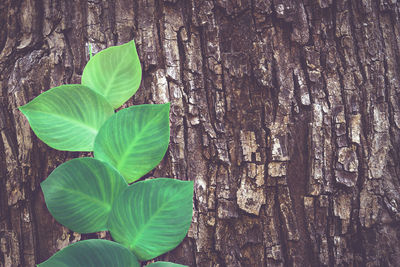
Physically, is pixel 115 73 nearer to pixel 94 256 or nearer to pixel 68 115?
pixel 68 115

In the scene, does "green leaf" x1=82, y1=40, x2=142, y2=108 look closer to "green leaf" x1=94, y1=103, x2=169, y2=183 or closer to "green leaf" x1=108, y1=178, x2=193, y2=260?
"green leaf" x1=94, y1=103, x2=169, y2=183

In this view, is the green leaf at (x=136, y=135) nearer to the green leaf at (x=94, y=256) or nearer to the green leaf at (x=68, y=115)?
the green leaf at (x=68, y=115)

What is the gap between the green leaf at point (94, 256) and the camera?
0.53 m

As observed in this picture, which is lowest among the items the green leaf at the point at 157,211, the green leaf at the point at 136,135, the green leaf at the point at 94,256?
the green leaf at the point at 94,256

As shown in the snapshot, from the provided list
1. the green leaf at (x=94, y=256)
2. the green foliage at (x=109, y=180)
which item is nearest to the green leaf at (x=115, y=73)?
the green foliage at (x=109, y=180)

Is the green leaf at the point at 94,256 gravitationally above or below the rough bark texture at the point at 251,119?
below

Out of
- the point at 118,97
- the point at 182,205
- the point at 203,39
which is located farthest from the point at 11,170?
the point at 203,39

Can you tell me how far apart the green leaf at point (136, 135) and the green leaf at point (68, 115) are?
0.14 feet

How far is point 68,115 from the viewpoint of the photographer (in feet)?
1.94

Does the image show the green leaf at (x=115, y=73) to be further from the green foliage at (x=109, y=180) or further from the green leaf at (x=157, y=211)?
the green leaf at (x=157, y=211)

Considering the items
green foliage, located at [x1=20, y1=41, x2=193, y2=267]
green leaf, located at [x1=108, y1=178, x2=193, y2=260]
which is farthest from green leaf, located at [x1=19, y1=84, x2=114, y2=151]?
green leaf, located at [x1=108, y1=178, x2=193, y2=260]

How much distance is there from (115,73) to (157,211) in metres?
0.30

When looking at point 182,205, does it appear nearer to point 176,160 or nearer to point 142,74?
point 176,160

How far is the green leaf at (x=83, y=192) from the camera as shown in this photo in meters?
0.54
